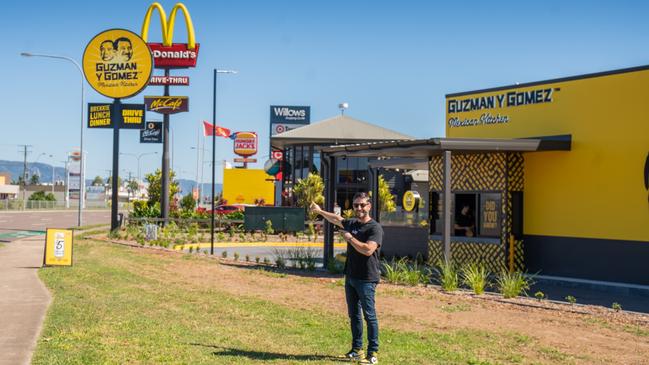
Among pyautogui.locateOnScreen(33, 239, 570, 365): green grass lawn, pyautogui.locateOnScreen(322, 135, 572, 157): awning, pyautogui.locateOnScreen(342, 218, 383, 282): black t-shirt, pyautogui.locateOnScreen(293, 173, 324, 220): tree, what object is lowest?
pyautogui.locateOnScreen(33, 239, 570, 365): green grass lawn

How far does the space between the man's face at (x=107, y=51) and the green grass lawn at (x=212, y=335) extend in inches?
781

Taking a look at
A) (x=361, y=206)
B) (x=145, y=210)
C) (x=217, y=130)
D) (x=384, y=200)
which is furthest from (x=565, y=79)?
(x=217, y=130)

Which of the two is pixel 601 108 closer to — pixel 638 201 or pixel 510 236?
pixel 638 201

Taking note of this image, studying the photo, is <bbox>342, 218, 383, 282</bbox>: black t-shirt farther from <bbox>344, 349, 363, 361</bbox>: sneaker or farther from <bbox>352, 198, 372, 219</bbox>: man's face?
<bbox>344, 349, 363, 361</bbox>: sneaker

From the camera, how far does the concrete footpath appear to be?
9320mm

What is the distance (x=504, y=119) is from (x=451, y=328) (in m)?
10.8

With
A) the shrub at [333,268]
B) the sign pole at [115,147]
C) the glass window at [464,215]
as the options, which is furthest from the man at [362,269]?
the sign pole at [115,147]

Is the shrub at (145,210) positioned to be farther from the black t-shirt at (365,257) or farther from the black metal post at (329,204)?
the black t-shirt at (365,257)

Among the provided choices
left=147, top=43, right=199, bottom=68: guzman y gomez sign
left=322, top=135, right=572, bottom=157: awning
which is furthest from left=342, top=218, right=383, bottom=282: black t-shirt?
left=147, top=43, right=199, bottom=68: guzman y gomez sign

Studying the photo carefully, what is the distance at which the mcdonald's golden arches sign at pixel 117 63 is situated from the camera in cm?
3328

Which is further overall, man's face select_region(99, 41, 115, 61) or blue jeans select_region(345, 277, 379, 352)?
man's face select_region(99, 41, 115, 61)

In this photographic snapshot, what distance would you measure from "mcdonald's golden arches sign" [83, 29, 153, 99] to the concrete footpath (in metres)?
11.5

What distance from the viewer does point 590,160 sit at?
18547 millimetres

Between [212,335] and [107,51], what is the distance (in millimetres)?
25802
